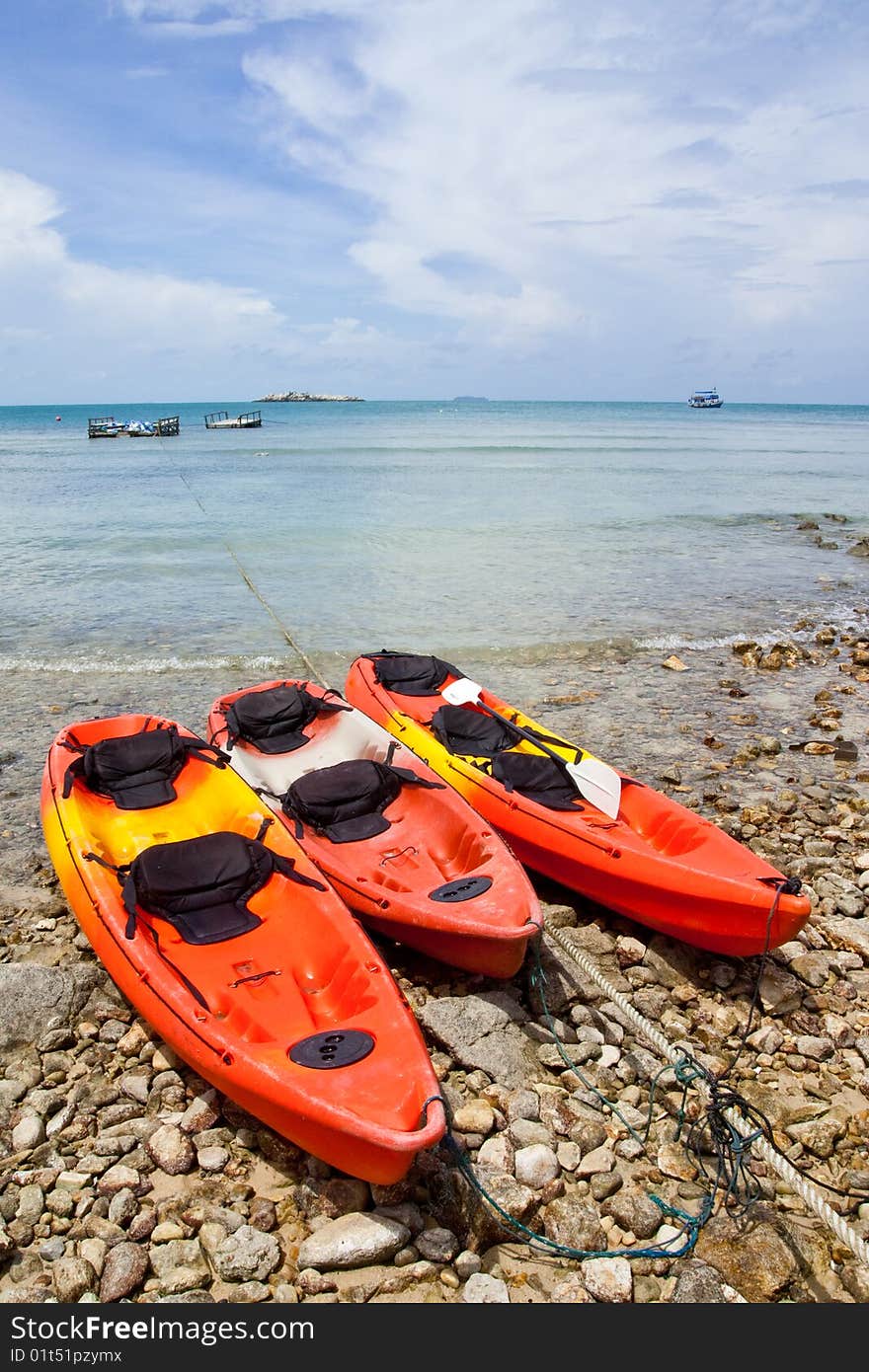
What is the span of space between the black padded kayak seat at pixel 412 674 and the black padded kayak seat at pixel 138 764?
2.26 meters

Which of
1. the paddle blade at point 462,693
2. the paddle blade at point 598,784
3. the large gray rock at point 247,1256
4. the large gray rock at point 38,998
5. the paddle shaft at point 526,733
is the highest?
the paddle blade at point 462,693

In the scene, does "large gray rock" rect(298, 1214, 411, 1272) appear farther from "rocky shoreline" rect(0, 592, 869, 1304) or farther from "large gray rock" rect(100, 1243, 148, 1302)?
"large gray rock" rect(100, 1243, 148, 1302)

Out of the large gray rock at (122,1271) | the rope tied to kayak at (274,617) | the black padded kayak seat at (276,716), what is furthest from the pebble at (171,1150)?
the rope tied to kayak at (274,617)

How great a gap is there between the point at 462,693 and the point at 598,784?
214 cm

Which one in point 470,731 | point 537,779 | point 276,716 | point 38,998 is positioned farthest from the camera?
point 276,716

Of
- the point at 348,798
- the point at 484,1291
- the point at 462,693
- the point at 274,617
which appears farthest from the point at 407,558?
the point at 484,1291

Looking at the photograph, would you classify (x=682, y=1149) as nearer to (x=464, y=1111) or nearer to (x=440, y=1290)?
(x=464, y=1111)

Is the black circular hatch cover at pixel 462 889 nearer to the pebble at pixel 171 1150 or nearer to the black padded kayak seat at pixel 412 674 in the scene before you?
the pebble at pixel 171 1150

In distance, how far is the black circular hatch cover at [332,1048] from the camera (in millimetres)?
4164

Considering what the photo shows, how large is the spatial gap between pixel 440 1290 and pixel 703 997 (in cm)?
259

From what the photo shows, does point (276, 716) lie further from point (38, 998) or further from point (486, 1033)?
point (486, 1033)

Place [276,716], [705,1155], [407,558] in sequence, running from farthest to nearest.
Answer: [407,558]
[276,716]
[705,1155]

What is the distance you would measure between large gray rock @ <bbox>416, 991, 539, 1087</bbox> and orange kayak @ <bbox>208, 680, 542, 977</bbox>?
23cm

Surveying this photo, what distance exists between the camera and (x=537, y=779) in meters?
7.13
